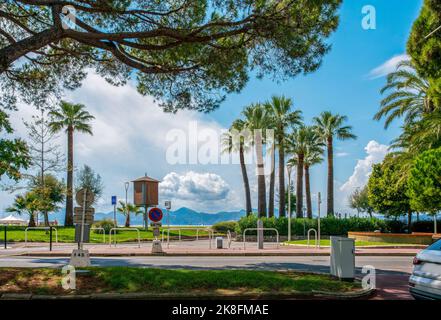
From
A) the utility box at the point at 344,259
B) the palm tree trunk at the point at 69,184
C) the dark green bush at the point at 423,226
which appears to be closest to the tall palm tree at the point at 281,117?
the dark green bush at the point at 423,226

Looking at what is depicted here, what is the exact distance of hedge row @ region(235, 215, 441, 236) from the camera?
3653 centimetres

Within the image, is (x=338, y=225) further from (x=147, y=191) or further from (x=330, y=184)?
(x=147, y=191)

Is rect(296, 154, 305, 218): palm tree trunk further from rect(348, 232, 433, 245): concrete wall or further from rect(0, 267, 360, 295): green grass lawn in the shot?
rect(0, 267, 360, 295): green grass lawn

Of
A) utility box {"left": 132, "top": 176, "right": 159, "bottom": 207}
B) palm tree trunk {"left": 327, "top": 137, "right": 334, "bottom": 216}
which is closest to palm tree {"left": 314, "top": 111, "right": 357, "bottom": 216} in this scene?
palm tree trunk {"left": 327, "top": 137, "right": 334, "bottom": 216}

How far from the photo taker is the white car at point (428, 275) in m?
7.53

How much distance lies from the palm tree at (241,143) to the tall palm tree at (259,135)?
3.64 feet

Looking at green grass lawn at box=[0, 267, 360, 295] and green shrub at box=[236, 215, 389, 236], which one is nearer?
green grass lawn at box=[0, 267, 360, 295]

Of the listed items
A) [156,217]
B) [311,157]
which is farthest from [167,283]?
[311,157]

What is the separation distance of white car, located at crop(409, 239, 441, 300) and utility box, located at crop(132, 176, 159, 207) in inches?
1518

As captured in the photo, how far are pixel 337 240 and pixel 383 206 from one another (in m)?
28.4

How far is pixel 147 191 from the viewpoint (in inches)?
1804

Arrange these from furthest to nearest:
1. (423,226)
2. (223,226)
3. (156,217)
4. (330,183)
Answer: (223,226) → (330,183) → (423,226) → (156,217)

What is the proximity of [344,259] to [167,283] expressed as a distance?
399cm
